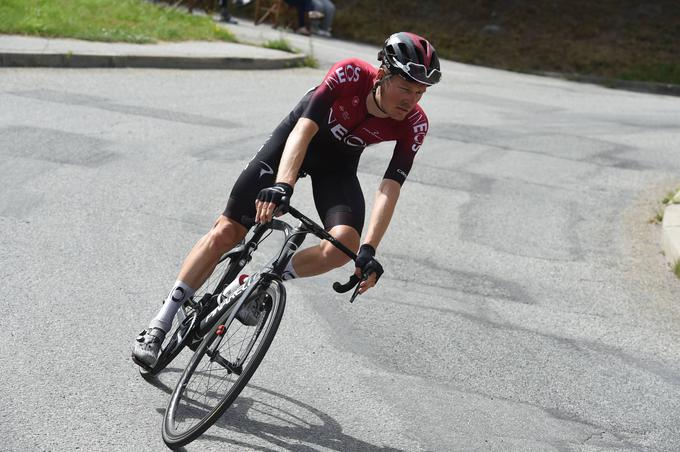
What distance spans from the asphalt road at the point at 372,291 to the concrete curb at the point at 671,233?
123mm

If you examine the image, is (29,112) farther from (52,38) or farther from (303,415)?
(303,415)

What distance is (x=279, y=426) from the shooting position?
196 inches

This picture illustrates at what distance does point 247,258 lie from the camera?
17.2ft

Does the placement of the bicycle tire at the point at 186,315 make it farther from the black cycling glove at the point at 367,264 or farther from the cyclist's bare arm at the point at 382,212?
the black cycling glove at the point at 367,264

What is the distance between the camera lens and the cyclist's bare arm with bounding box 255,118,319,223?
4.80 metres

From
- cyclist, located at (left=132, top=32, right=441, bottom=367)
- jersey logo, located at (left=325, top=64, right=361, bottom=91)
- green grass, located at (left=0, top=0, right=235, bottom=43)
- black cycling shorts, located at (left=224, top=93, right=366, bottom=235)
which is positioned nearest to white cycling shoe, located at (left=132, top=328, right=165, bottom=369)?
cyclist, located at (left=132, top=32, right=441, bottom=367)

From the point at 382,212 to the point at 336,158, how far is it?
25.1 inches

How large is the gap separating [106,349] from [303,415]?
4.21ft

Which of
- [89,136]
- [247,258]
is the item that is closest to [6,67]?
[89,136]

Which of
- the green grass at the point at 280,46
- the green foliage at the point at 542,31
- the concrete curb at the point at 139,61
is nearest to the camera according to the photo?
the concrete curb at the point at 139,61

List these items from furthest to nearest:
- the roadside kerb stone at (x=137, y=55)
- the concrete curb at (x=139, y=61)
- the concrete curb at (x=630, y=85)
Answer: the concrete curb at (x=630, y=85)
the roadside kerb stone at (x=137, y=55)
the concrete curb at (x=139, y=61)

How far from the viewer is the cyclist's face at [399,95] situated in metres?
5.02

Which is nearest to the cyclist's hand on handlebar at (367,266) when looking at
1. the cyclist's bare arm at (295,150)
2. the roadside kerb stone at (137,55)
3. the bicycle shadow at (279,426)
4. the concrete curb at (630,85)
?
the cyclist's bare arm at (295,150)

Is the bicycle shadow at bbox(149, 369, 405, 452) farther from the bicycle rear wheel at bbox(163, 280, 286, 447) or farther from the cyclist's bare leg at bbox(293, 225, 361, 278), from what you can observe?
the cyclist's bare leg at bbox(293, 225, 361, 278)
